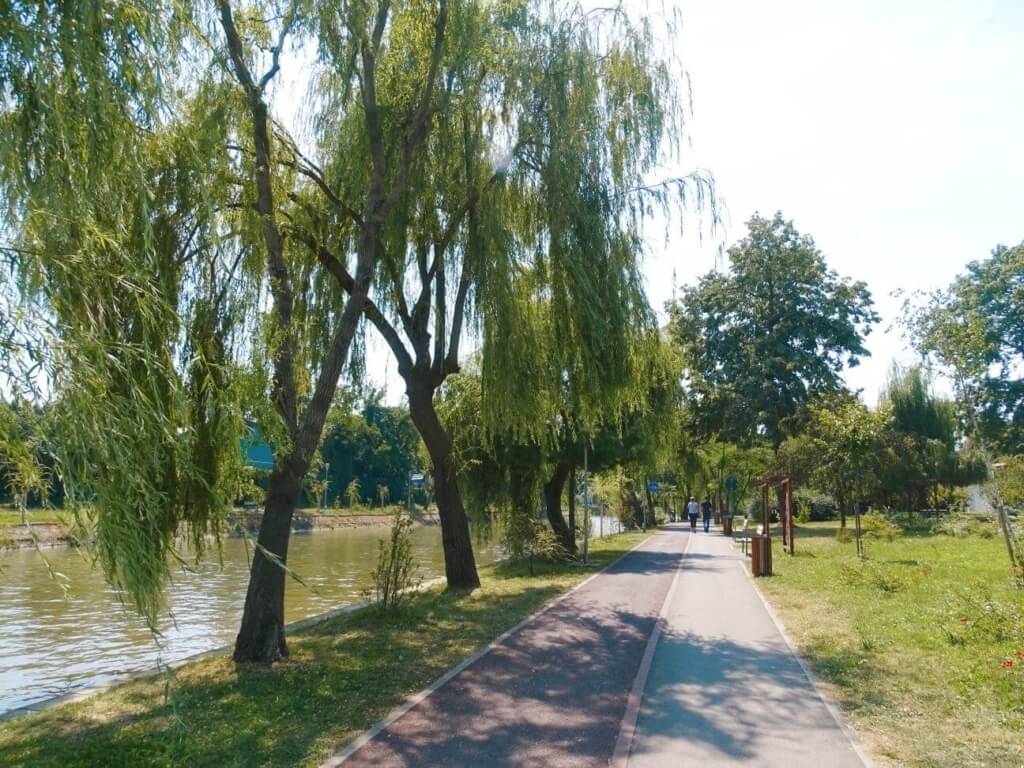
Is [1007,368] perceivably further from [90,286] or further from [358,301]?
[90,286]

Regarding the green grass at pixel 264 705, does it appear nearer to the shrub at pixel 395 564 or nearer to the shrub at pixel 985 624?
the shrub at pixel 395 564

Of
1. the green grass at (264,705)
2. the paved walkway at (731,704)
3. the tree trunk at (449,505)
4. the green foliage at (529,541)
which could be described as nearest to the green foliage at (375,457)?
the green foliage at (529,541)

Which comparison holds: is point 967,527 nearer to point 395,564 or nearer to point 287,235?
point 395,564

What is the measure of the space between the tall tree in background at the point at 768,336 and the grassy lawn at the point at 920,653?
2261 cm

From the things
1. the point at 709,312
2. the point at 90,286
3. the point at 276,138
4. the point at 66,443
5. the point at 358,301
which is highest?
the point at 709,312

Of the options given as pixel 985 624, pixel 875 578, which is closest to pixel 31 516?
pixel 985 624

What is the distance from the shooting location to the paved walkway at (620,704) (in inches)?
221

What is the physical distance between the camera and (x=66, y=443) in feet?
12.7

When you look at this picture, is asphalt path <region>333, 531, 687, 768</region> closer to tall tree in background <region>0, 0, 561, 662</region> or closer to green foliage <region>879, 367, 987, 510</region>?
tall tree in background <region>0, 0, 561, 662</region>

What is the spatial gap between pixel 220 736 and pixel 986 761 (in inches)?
213

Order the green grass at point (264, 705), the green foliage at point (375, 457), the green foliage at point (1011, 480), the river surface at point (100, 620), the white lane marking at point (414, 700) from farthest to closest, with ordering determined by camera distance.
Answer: the green foliage at point (375, 457)
the green foliage at point (1011, 480)
the river surface at point (100, 620)
the green grass at point (264, 705)
the white lane marking at point (414, 700)

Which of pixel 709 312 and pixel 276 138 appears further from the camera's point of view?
pixel 709 312

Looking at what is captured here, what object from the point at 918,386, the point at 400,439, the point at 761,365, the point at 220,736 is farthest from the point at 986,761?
the point at 400,439

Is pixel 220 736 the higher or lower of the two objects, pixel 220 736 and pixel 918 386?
the lower
